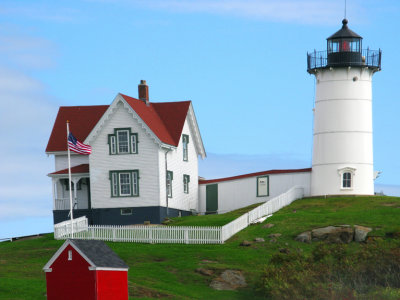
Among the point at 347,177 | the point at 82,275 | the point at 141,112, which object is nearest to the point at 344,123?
the point at 347,177

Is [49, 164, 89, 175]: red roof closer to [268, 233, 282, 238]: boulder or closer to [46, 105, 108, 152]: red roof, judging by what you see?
[46, 105, 108, 152]: red roof

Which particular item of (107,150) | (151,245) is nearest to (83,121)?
(107,150)

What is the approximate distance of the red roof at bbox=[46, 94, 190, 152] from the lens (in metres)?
60.2

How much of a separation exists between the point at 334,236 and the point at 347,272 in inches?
267

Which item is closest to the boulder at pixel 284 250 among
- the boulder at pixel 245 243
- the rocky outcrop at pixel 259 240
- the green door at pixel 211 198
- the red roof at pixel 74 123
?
the rocky outcrop at pixel 259 240

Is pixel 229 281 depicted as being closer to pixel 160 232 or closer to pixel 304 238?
pixel 304 238

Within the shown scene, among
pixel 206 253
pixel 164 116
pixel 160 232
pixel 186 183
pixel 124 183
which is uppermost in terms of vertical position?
pixel 164 116

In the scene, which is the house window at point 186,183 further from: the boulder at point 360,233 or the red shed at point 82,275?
the red shed at point 82,275

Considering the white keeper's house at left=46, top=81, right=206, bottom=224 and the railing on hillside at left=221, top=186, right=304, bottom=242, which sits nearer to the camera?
the railing on hillside at left=221, top=186, right=304, bottom=242

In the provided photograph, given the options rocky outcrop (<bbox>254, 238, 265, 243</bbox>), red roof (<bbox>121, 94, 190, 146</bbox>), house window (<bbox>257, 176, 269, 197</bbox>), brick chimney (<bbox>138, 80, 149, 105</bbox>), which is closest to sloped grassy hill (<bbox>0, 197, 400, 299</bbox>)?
rocky outcrop (<bbox>254, 238, 265, 243</bbox>)

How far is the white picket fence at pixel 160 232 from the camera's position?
4978cm

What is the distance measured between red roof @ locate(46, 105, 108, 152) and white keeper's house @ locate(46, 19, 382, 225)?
0.07 metres

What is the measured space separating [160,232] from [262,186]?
1366 centimetres

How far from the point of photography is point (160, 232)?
168 ft
